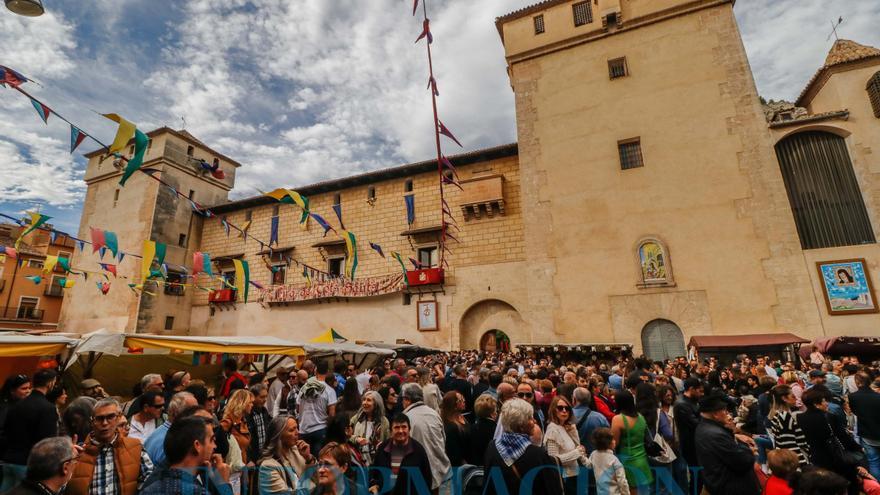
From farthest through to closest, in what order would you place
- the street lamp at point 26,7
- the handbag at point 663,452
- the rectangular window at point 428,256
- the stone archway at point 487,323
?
the rectangular window at point 428,256
the stone archway at point 487,323
the street lamp at point 26,7
the handbag at point 663,452

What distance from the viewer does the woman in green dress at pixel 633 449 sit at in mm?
4098

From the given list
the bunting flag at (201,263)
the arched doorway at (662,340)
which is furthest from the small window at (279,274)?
the arched doorway at (662,340)

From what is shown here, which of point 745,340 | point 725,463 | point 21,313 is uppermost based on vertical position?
point 21,313

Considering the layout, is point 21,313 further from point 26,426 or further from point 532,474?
point 532,474

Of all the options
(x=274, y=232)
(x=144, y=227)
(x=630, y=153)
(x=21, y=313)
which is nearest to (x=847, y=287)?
(x=630, y=153)

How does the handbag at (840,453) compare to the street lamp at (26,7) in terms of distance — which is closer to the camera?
the handbag at (840,453)

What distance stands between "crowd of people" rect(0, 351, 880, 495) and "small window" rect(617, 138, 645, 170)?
1203 centimetres

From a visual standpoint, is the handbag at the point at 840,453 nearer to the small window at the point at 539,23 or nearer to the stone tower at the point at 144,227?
the small window at the point at 539,23

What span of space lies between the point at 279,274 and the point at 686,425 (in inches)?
864

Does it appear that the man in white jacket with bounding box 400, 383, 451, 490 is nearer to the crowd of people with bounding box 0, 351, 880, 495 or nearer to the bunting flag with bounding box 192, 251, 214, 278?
the crowd of people with bounding box 0, 351, 880, 495

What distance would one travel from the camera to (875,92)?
14016 millimetres

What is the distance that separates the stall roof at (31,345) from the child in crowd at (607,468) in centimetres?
853

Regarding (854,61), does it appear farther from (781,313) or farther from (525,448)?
(525,448)

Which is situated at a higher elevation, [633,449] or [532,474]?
[532,474]
